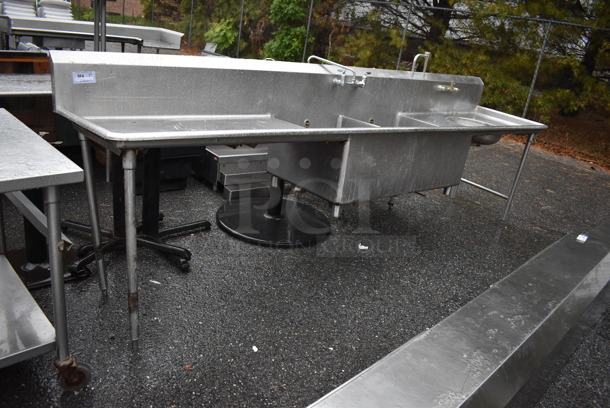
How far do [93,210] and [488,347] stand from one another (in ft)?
6.53

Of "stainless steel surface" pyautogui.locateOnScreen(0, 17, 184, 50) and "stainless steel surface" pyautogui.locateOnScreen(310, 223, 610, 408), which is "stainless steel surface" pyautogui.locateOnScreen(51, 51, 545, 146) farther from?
"stainless steel surface" pyautogui.locateOnScreen(0, 17, 184, 50)

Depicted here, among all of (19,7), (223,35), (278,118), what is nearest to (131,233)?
(278,118)

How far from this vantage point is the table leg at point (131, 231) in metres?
1.96

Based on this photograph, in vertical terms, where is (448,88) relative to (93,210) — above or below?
above

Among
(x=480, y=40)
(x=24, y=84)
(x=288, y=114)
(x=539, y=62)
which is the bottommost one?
(x=24, y=84)

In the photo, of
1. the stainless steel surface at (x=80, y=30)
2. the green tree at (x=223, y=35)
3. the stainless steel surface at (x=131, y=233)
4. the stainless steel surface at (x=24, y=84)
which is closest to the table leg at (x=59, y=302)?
the stainless steel surface at (x=131, y=233)

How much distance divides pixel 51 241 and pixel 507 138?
865 centimetres

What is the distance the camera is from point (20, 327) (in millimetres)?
1920

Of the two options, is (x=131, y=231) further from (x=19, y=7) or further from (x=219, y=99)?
(x=19, y=7)

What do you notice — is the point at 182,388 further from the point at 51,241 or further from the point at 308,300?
the point at 308,300

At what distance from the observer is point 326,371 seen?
7.30 feet

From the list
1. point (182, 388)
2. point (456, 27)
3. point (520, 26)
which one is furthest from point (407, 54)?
point (182, 388)

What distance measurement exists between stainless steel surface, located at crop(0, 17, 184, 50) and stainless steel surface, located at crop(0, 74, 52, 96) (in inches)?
50.4

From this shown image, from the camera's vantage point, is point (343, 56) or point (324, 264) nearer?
point (324, 264)
